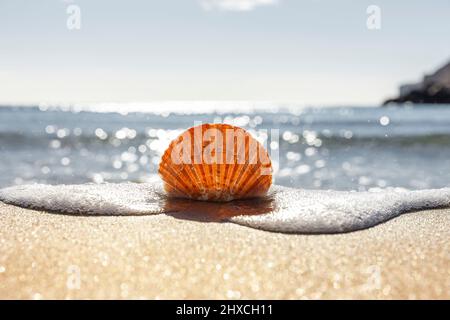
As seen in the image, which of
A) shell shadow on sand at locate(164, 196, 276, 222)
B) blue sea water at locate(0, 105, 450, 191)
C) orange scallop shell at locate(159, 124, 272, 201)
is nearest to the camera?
shell shadow on sand at locate(164, 196, 276, 222)

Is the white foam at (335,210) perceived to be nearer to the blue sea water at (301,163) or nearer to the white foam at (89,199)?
the white foam at (89,199)

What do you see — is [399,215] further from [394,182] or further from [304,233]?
[394,182]

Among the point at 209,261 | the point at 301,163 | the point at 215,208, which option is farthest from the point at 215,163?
the point at 301,163

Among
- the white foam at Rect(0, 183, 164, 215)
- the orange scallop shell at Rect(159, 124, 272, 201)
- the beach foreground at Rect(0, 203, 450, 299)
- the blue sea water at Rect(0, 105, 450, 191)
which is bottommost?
the blue sea water at Rect(0, 105, 450, 191)

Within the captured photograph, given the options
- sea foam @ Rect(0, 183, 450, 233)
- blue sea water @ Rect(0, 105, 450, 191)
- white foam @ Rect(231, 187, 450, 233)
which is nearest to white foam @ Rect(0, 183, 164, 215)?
sea foam @ Rect(0, 183, 450, 233)

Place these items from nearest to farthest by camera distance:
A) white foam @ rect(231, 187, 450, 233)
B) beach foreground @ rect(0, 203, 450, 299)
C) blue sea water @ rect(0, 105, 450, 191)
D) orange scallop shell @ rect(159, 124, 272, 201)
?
1. beach foreground @ rect(0, 203, 450, 299)
2. white foam @ rect(231, 187, 450, 233)
3. orange scallop shell @ rect(159, 124, 272, 201)
4. blue sea water @ rect(0, 105, 450, 191)

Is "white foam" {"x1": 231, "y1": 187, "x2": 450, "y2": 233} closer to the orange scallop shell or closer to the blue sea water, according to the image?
the orange scallop shell

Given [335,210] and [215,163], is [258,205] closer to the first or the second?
[215,163]
